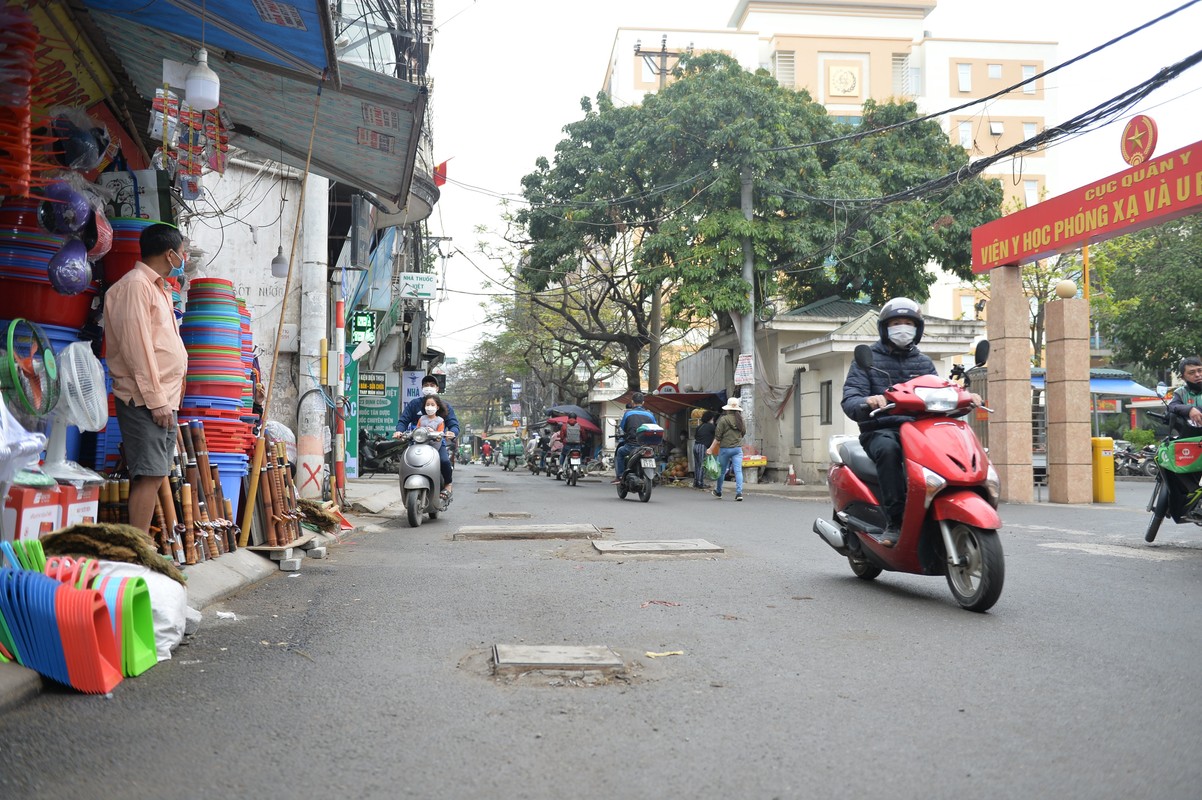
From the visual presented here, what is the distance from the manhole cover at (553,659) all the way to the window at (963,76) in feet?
190

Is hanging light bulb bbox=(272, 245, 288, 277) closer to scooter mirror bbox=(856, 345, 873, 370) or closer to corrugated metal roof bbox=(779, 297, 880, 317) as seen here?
scooter mirror bbox=(856, 345, 873, 370)

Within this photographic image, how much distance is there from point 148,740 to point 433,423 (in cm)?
837

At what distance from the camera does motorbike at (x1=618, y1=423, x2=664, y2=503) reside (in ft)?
50.4

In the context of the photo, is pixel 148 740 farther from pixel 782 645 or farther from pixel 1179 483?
pixel 1179 483

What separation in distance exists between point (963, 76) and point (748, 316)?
134 ft

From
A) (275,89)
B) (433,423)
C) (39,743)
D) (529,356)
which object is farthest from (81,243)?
(529,356)

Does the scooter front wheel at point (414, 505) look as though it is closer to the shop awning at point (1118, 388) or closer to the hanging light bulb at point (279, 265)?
the hanging light bulb at point (279, 265)

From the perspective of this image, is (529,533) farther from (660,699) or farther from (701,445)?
(701,445)

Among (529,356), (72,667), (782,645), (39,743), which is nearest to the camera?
(39,743)

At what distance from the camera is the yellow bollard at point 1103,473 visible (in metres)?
15.5

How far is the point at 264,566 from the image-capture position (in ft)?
21.7

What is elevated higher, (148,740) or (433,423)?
(433,423)

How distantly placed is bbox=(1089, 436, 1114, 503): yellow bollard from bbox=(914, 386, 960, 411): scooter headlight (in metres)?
11.6

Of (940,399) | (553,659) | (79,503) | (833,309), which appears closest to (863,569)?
(940,399)
